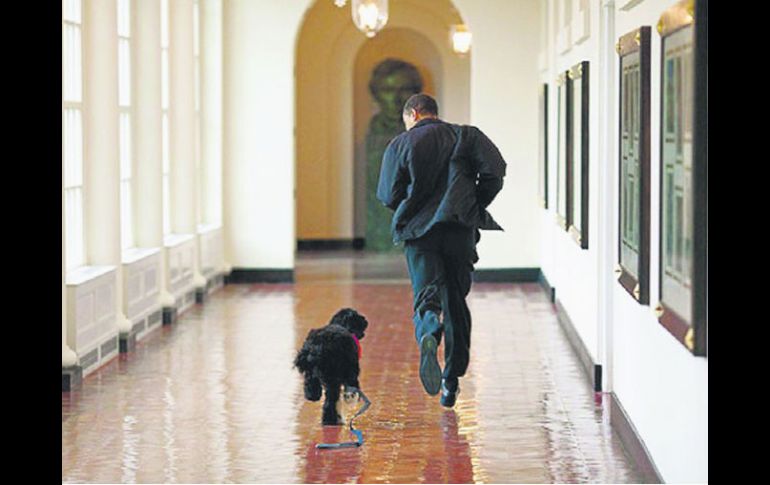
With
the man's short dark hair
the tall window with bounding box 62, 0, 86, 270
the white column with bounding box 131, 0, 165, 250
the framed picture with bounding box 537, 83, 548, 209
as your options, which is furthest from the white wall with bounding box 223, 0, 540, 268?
the man's short dark hair

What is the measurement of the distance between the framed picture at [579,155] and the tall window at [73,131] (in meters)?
3.67

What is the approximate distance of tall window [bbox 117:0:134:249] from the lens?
13273 millimetres

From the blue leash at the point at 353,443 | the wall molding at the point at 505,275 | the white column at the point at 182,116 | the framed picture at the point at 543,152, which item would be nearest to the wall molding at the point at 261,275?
the wall molding at the point at 505,275

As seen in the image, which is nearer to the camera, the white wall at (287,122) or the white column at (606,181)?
the white column at (606,181)

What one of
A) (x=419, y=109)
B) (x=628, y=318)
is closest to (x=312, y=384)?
(x=628, y=318)

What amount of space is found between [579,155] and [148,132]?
4.01m

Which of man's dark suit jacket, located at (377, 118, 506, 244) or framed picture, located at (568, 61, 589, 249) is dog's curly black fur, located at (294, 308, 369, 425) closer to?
man's dark suit jacket, located at (377, 118, 506, 244)

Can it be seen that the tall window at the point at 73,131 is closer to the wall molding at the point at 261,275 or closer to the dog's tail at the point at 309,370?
the dog's tail at the point at 309,370

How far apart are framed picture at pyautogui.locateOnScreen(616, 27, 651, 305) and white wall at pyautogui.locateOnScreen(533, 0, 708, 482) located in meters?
0.09

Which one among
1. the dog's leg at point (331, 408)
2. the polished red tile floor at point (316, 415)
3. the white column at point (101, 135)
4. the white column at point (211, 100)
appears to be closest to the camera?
the polished red tile floor at point (316, 415)

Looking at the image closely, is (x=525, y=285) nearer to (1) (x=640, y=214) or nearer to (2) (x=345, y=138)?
(2) (x=345, y=138)

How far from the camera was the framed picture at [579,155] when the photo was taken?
1134 cm

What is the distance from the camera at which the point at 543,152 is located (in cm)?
1777
